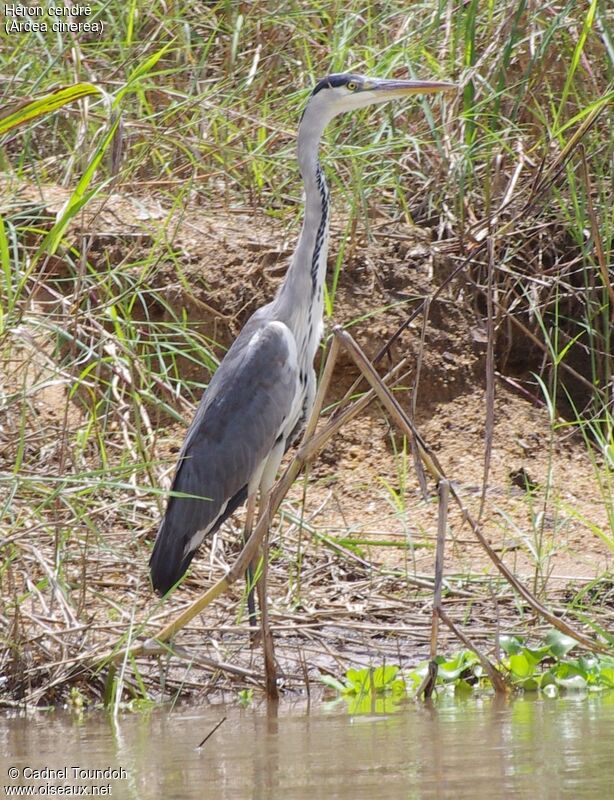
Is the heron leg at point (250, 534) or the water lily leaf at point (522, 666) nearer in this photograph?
the water lily leaf at point (522, 666)

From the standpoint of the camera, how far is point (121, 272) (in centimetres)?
529

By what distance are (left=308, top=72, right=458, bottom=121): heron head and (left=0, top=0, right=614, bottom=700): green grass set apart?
339 mm

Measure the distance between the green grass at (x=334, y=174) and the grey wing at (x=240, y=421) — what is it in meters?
0.29

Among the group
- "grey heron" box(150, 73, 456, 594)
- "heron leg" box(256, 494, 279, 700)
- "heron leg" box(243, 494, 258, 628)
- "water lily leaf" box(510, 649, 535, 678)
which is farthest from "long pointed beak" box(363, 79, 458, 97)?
"water lily leaf" box(510, 649, 535, 678)

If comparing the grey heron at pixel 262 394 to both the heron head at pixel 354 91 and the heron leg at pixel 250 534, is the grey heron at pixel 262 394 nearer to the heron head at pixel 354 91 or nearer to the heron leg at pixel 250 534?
the heron leg at pixel 250 534

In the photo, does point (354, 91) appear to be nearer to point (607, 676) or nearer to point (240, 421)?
point (240, 421)

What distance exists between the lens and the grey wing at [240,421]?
4820mm

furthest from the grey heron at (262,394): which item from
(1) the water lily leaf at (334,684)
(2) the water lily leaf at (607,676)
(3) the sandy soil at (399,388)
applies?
(2) the water lily leaf at (607,676)

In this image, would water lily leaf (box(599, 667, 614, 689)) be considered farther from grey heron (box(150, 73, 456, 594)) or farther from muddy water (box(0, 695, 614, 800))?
grey heron (box(150, 73, 456, 594))

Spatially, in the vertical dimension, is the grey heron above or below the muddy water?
above

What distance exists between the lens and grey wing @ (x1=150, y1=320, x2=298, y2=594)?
15.8 ft

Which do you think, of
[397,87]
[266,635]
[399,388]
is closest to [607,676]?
[266,635]

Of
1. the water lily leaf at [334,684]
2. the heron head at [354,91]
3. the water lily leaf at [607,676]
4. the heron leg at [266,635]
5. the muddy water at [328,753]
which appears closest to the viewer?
the muddy water at [328,753]

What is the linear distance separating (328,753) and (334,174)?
3.19m
